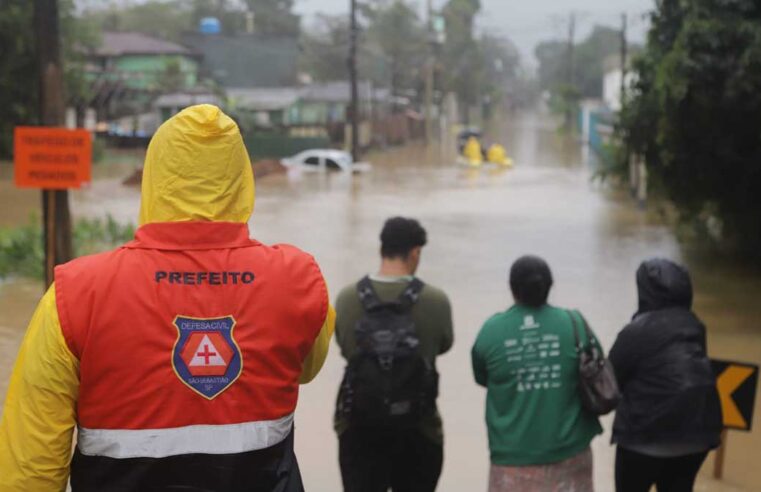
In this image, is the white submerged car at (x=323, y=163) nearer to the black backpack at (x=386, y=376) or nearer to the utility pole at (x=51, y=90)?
the utility pole at (x=51, y=90)

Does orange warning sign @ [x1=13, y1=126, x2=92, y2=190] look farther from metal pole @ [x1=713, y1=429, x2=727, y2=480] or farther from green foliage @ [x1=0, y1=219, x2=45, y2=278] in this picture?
metal pole @ [x1=713, y1=429, x2=727, y2=480]

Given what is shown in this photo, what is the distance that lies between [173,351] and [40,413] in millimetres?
303

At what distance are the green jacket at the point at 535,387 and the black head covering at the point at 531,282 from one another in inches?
1.5

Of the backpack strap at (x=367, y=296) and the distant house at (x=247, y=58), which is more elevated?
the distant house at (x=247, y=58)

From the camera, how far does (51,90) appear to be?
11.0 m

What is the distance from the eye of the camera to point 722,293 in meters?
15.1

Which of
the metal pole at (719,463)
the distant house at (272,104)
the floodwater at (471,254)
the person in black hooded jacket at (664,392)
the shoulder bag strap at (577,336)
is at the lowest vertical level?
the floodwater at (471,254)

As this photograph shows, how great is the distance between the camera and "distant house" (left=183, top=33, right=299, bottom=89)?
68125mm

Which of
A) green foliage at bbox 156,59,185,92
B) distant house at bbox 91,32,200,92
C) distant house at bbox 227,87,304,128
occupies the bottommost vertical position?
distant house at bbox 227,87,304,128

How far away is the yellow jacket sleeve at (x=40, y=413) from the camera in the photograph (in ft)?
7.59

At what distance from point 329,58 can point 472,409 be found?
77.1 meters

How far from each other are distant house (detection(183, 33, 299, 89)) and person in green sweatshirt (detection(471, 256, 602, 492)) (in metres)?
64.8

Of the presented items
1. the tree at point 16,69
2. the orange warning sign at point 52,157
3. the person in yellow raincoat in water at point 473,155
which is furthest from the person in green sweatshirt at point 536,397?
the person in yellow raincoat in water at point 473,155

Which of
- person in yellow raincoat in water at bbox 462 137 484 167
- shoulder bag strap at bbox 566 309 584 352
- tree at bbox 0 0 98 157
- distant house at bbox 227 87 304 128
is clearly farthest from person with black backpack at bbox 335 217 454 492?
distant house at bbox 227 87 304 128
